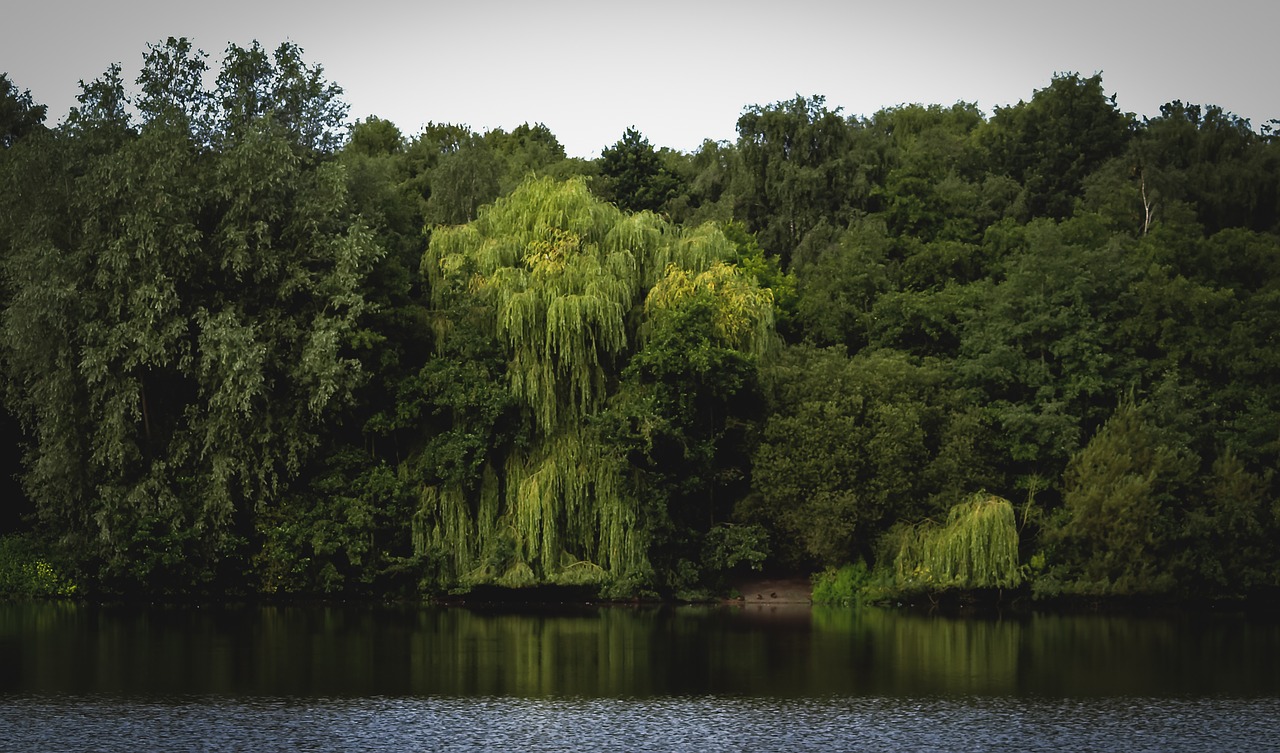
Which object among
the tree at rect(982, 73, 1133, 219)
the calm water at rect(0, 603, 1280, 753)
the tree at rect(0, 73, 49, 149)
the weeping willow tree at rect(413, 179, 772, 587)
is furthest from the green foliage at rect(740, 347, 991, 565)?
the tree at rect(0, 73, 49, 149)

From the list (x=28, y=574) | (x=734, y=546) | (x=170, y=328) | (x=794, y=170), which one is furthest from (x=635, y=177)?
(x=28, y=574)

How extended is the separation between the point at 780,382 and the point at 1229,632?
659 inches

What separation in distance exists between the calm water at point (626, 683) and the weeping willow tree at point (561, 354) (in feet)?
12.2

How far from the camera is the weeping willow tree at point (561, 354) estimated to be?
155 ft

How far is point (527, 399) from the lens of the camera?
47.8m

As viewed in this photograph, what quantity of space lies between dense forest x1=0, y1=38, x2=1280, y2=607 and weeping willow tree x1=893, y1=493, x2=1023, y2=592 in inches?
4.6

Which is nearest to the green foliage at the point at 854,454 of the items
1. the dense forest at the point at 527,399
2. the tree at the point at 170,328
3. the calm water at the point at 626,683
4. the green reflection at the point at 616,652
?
the dense forest at the point at 527,399

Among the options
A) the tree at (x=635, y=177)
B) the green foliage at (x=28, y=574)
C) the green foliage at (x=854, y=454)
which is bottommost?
the green foliage at (x=28, y=574)

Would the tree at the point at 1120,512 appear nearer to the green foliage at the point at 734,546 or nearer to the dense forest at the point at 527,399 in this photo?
the dense forest at the point at 527,399

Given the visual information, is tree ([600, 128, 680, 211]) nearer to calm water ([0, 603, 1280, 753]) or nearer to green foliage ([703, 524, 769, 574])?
green foliage ([703, 524, 769, 574])

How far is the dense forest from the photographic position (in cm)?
4653

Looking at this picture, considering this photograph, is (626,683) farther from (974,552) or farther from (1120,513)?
(1120,513)

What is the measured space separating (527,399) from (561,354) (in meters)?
1.87

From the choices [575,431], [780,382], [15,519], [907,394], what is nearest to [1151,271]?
[907,394]
